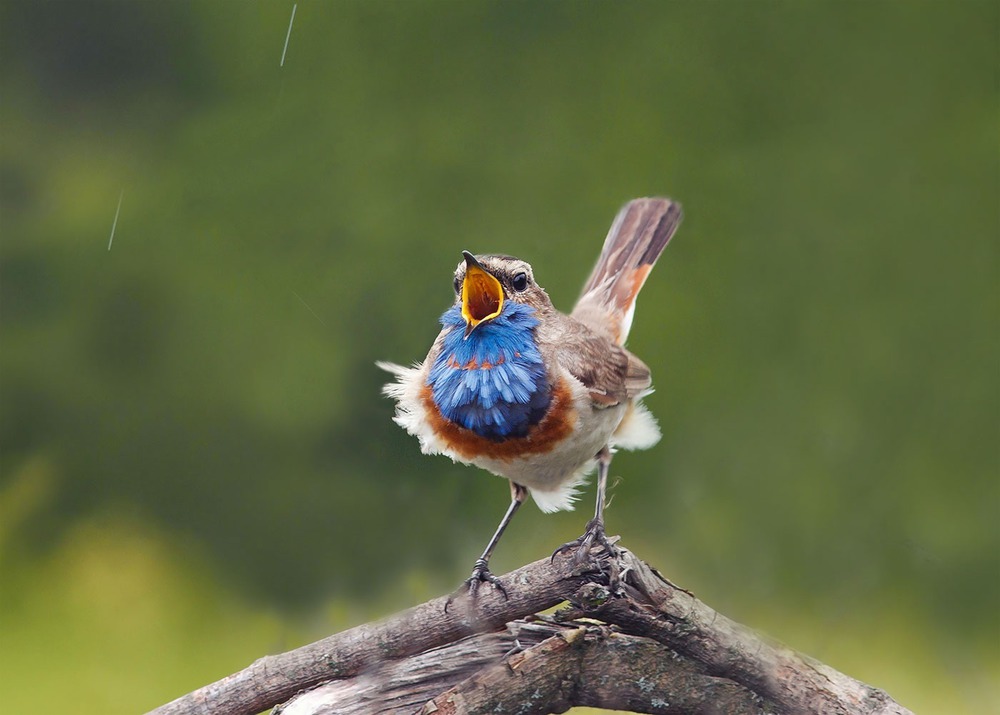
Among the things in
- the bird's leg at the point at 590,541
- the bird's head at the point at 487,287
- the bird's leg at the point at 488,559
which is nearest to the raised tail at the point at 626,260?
the bird's leg at the point at 488,559

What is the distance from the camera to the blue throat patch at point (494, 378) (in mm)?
1543

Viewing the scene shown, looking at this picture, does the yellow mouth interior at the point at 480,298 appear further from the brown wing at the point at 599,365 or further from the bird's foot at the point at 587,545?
the bird's foot at the point at 587,545

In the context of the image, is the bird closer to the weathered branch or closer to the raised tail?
the weathered branch

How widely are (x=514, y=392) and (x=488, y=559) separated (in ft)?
0.79

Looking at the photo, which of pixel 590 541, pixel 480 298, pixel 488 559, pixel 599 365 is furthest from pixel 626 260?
pixel 590 541

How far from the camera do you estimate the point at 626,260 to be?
84.5 inches

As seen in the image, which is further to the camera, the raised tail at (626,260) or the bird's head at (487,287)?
the raised tail at (626,260)

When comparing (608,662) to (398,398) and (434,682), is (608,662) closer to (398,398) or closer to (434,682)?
(434,682)

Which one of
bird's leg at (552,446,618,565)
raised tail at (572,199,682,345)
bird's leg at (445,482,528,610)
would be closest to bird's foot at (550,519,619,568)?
bird's leg at (552,446,618,565)

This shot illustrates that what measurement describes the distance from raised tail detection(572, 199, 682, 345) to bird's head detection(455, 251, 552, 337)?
0.49m

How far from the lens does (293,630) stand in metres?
1.78

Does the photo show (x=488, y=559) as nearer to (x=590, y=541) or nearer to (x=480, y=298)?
(x=590, y=541)

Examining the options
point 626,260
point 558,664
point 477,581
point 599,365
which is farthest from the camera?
point 626,260

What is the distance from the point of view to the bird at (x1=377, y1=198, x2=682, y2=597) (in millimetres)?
1543
